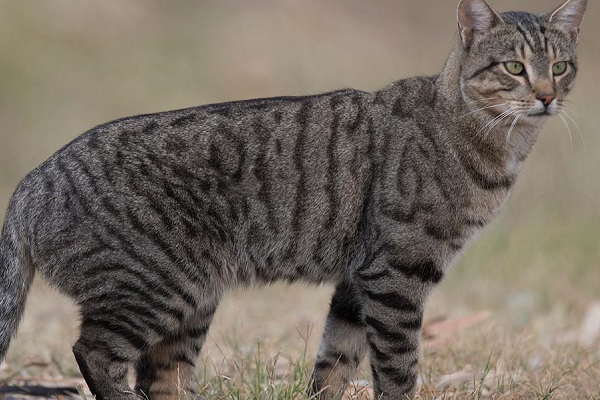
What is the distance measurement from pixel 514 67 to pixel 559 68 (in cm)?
22

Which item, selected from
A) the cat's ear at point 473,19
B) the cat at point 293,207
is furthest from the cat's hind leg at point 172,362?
the cat's ear at point 473,19

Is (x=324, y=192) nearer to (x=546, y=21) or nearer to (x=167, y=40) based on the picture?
(x=546, y=21)

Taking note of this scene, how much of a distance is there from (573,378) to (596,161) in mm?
7321

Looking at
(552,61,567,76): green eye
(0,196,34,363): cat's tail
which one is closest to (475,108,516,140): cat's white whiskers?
(552,61,567,76): green eye

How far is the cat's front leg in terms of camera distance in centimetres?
443

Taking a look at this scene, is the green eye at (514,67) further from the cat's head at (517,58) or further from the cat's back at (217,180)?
the cat's back at (217,180)

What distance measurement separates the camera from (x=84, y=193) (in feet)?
14.5

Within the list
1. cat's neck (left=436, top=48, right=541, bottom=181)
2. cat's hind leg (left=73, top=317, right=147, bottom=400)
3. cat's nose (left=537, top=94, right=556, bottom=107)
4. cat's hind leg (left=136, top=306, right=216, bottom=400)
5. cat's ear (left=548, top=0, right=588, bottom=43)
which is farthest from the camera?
cat's hind leg (left=136, top=306, right=216, bottom=400)

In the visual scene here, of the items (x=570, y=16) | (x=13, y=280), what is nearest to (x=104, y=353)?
(x=13, y=280)

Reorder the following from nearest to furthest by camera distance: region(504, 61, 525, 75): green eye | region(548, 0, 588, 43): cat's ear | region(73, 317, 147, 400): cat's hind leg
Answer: region(73, 317, 147, 400): cat's hind leg → region(504, 61, 525, 75): green eye → region(548, 0, 588, 43): cat's ear

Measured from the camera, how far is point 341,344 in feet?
15.9

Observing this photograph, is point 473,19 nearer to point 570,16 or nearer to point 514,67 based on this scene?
point 514,67

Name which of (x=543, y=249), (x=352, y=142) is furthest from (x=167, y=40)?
(x=352, y=142)

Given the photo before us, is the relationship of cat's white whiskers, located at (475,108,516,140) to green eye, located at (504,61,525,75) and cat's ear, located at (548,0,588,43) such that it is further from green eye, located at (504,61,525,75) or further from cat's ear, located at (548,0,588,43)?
cat's ear, located at (548,0,588,43)
